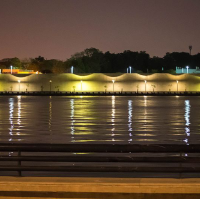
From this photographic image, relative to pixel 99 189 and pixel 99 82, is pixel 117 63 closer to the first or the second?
pixel 99 82

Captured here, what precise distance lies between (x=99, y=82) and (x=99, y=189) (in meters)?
96.8

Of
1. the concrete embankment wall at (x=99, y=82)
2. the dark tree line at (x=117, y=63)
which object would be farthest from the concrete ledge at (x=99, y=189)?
the dark tree line at (x=117, y=63)

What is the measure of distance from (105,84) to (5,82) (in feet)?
69.5

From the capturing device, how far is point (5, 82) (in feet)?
335

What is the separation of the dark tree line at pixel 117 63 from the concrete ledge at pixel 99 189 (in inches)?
4699

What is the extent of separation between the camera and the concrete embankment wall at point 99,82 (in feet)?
335

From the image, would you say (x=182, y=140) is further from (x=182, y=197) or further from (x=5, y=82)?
(x=5, y=82)

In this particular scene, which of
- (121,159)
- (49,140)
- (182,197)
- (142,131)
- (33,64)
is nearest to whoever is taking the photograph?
(182,197)

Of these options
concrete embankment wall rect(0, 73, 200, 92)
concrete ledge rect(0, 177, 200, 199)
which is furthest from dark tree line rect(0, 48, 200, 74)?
concrete ledge rect(0, 177, 200, 199)

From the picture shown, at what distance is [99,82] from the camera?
10238cm

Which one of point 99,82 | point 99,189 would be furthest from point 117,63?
point 99,189

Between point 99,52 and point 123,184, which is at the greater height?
point 99,52

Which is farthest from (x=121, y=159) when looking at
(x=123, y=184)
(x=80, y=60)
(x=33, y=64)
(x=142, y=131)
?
(x=33, y=64)

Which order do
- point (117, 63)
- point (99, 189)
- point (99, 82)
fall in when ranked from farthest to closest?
point (117, 63) → point (99, 82) → point (99, 189)
